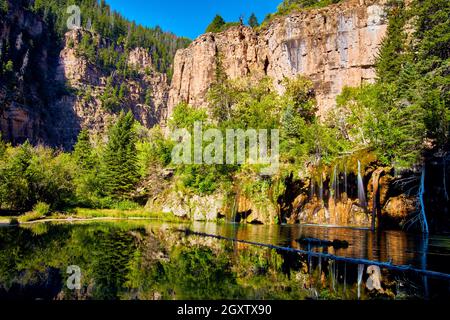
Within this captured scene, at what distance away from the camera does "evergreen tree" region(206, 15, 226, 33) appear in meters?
82.8

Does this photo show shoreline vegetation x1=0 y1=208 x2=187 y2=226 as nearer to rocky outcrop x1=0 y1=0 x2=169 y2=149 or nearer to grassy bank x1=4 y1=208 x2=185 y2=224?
grassy bank x1=4 y1=208 x2=185 y2=224

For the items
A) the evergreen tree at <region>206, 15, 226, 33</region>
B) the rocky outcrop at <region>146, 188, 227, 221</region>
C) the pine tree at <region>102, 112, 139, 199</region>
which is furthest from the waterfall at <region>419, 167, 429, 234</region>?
the evergreen tree at <region>206, 15, 226, 33</region>

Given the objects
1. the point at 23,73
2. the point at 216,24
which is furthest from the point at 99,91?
the point at 216,24

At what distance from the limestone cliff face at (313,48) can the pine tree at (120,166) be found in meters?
26.2

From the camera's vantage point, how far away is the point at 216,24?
83812 mm

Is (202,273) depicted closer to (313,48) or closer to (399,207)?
(399,207)

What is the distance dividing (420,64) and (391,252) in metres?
24.6

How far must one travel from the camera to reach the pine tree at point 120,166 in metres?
45.7

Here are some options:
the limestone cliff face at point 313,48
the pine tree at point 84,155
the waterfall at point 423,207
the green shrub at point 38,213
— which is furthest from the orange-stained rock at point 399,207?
the pine tree at point 84,155

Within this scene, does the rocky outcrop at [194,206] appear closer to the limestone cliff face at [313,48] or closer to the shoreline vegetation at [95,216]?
the shoreline vegetation at [95,216]

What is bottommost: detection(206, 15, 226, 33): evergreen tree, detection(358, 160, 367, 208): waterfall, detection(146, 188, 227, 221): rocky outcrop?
detection(146, 188, 227, 221): rocky outcrop

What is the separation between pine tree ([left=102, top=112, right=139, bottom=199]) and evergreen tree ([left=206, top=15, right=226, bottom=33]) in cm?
4318

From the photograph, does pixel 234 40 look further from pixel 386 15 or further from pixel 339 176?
pixel 339 176

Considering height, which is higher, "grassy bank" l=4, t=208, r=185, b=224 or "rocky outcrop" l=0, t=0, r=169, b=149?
"rocky outcrop" l=0, t=0, r=169, b=149
